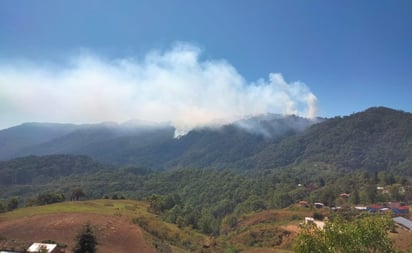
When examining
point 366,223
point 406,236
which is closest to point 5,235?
point 366,223

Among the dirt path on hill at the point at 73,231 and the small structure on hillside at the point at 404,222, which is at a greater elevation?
the dirt path on hill at the point at 73,231

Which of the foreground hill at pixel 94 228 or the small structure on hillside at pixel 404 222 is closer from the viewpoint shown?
the foreground hill at pixel 94 228

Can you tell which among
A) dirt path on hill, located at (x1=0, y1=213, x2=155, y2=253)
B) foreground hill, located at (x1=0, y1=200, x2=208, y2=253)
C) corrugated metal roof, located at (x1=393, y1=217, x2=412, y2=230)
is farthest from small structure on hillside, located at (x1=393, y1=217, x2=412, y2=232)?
dirt path on hill, located at (x1=0, y1=213, x2=155, y2=253)

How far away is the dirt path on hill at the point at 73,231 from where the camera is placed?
52.6 m

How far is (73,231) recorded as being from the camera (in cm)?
5706

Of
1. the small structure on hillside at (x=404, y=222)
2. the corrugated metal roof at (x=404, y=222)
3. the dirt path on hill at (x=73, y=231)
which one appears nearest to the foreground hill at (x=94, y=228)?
the dirt path on hill at (x=73, y=231)

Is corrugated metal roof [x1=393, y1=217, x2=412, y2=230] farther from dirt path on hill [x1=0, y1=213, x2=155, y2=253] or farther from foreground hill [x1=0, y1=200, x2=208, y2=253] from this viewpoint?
dirt path on hill [x1=0, y1=213, x2=155, y2=253]

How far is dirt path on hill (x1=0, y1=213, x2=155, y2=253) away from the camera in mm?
52625

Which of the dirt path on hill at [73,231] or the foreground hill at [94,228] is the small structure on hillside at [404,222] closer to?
the foreground hill at [94,228]

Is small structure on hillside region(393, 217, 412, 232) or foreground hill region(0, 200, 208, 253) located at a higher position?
foreground hill region(0, 200, 208, 253)

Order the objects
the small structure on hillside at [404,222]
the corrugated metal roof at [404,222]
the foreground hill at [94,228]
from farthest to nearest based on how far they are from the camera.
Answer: the corrugated metal roof at [404,222]
the small structure on hillside at [404,222]
the foreground hill at [94,228]

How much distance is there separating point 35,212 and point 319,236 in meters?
58.4

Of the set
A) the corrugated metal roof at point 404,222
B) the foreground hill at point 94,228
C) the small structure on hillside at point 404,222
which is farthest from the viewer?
Result: the corrugated metal roof at point 404,222

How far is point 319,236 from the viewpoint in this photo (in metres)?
31.4
